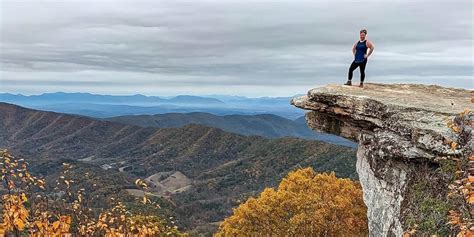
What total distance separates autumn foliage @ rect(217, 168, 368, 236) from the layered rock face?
7203 millimetres

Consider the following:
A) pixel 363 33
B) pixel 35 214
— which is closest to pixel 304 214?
pixel 363 33

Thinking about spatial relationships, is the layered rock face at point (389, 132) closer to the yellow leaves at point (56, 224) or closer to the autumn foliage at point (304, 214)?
the autumn foliage at point (304, 214)

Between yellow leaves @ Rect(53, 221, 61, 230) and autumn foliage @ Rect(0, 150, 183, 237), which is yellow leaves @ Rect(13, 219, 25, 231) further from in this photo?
yellow leaves @ Rect(53, 221, 61, 230)

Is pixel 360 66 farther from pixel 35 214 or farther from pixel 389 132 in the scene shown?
pixel 35 214

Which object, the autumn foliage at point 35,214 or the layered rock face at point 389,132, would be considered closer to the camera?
the autumn foliage at point 35,214

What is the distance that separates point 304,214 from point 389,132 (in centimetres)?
1137

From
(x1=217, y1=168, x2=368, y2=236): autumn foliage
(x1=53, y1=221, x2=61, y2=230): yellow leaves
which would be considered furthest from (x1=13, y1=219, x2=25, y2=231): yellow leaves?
(x1=217, y1=168, x2=368, y2=236): autumn foliage

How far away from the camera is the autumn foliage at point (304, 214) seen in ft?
104

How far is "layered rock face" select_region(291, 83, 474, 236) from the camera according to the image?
19.9m

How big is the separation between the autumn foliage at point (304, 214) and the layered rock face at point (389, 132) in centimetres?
720

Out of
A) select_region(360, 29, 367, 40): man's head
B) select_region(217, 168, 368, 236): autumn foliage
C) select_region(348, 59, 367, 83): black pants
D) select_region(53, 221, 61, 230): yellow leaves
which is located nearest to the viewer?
select_region(53, 221, 61, 230): yellow leaves

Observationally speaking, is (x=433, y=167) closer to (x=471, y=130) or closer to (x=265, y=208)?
(x=471, y=130)

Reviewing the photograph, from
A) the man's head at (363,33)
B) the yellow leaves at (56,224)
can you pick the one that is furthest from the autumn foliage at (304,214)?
the yellow leaves at (56,224)

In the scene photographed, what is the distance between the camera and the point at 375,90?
26.3 m
